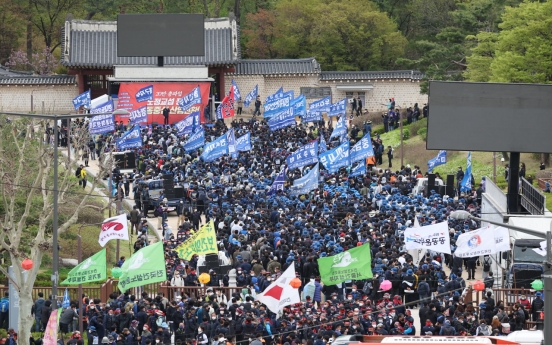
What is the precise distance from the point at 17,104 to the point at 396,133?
2211 centimetres

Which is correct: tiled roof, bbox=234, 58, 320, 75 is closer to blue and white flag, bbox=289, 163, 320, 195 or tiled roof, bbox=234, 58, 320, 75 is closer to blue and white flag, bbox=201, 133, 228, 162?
blue and white flag, bbox=201, 133, 228, 162

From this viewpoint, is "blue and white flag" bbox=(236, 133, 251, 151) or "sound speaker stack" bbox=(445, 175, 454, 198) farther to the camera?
"blue and white flag" bbox=(236, 133, 251, 151)

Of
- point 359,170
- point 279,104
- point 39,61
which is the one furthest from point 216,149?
point 39,61

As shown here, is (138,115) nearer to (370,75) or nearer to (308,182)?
(308,182)

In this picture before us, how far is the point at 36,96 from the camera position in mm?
70625

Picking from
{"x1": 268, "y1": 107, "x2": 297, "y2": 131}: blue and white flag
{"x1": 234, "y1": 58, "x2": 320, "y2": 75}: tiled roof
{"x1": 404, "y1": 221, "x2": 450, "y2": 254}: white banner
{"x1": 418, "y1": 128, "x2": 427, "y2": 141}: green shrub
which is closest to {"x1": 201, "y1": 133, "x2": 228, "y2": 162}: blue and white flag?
{"x1": 268, "y1": 107, "x2": 297, "y2": 131}: blue and white flag

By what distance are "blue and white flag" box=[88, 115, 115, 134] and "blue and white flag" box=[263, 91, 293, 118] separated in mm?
9176

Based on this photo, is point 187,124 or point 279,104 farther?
point 279,104

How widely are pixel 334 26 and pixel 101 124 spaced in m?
27.4

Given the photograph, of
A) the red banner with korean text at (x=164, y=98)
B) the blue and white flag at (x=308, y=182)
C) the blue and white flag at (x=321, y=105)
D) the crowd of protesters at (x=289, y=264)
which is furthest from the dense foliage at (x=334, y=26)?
the blue and white flag at (x=308, y=182)

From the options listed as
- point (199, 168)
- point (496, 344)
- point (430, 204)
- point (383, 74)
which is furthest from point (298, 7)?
point (496, 344)

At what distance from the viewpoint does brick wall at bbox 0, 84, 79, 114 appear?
231 ft

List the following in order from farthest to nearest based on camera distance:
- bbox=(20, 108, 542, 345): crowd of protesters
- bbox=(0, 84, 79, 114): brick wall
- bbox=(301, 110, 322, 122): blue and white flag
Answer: bbox=(0, 84, 79, 114): brick wall
bbox=(301, 110, 322, 122): blue and white flag
bbox=(20, 108, 542, 345): crowd of protesters

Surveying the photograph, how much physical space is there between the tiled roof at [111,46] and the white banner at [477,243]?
1553 inches
